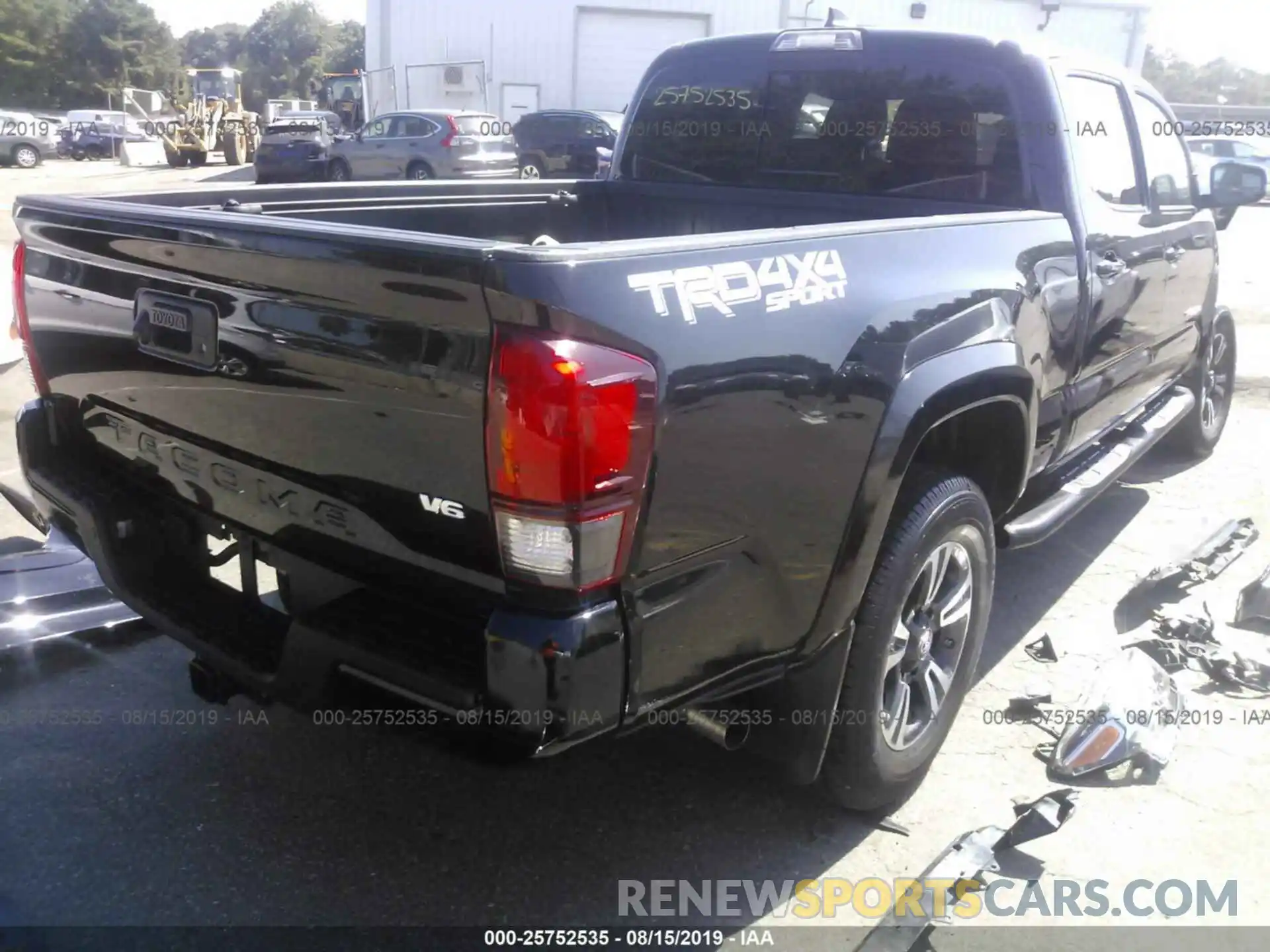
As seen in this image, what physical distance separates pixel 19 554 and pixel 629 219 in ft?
8.45

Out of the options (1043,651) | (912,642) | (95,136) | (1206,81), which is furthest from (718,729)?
(1206,81)

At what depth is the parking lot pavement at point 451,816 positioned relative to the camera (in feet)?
8.87

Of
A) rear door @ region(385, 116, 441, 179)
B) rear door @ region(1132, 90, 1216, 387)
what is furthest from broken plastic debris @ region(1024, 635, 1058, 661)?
→ rear door @ region(385, 116, 441, 179)

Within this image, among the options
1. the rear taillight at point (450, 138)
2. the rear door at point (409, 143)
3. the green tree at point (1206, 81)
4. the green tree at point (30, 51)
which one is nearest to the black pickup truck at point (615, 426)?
the rear taillight at point (450, 138)

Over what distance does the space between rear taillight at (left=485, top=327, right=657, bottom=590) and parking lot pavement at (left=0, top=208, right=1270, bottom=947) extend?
0.51 m

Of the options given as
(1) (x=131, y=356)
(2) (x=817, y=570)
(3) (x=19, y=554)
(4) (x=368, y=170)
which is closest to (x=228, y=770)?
(1) (x=131, y=356)

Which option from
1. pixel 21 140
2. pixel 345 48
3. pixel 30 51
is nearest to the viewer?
pixel 21 140

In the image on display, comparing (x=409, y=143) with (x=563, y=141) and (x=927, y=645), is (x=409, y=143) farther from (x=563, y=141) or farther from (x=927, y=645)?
(x=927, y=645)

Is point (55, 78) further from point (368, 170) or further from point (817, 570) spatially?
point (817, 570)

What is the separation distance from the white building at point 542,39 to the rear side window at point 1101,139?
29.0 metres

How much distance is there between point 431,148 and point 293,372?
1976 centimetres

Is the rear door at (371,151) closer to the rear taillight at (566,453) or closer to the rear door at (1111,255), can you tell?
the rear door at (1111,255)

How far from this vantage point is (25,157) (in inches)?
1316

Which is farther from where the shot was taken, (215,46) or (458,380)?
(215,46)
